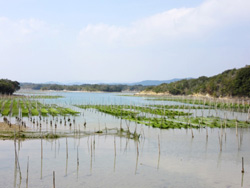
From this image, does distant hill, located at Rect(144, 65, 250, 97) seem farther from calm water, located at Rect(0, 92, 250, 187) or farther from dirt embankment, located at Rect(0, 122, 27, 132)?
dirt embankment, located at Rect(0, 122, 27, 132)

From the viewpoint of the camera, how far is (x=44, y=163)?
12125 millimetres

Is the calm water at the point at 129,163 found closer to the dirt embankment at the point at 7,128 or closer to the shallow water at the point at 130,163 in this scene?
the shallow water at the point at 130,163

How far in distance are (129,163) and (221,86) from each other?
60975mm

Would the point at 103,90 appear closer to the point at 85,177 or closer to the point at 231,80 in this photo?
the point at 231,80

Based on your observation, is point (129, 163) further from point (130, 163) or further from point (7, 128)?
point (7, 128)

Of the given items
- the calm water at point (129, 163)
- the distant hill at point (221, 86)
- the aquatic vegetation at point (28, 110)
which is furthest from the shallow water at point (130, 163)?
the distant hill at point (221, 86)

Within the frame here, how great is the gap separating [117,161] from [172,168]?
8.73 feet

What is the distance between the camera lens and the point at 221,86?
68.1 metres

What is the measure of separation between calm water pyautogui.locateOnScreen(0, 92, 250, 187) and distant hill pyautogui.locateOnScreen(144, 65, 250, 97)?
45.2m

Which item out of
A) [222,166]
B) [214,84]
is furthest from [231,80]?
[222,166]

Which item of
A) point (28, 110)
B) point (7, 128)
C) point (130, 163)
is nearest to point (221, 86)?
point (28, 110)

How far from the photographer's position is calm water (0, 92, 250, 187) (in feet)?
33.6

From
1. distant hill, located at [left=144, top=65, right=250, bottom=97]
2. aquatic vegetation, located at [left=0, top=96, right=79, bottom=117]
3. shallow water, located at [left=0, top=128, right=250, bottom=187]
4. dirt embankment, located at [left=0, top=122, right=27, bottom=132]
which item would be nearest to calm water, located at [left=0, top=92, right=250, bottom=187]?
shallow water, located at [left=0, top=128, right=250, bottom=187]

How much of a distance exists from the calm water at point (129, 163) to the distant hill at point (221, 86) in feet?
148
